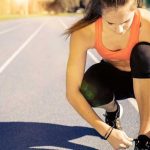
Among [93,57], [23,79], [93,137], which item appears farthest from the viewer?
[93,57]

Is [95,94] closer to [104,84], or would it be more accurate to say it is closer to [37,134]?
[104,84]

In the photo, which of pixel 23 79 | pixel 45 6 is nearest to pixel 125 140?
pixel 23 79

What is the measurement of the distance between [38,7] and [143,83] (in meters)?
126

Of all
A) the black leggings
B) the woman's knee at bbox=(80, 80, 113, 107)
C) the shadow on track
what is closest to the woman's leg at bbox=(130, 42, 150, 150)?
the black leggings

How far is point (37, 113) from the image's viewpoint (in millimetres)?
6195

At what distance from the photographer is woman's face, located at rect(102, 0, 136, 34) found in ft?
10.5

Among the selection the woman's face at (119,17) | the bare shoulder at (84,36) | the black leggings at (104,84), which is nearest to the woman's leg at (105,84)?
the black leggings at (104,84)

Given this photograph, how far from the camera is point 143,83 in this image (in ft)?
12.4

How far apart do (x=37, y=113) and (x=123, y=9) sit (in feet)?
10.6

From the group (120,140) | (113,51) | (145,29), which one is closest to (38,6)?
(113,51)

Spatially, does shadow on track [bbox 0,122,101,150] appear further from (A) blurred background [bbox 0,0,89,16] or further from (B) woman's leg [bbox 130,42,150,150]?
(A) blurred background [bbox 0,0,89,16]

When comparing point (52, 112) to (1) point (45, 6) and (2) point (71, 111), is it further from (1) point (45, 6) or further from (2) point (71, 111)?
(1) point (45, 6)

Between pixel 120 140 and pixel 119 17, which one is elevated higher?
pixel 119 17

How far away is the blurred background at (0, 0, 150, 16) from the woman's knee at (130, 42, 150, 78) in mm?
85652
